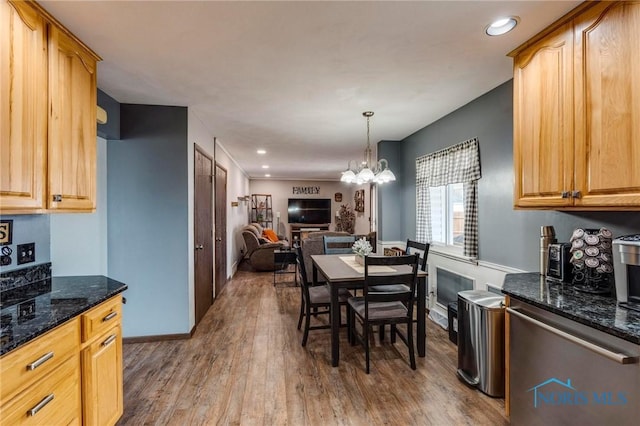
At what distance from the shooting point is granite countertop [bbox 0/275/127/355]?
120 centimetres

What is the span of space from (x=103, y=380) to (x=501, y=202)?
3265 mm

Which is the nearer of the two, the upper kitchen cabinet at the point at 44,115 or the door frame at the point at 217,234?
the upper kitchen cabinet at the point at 44,115

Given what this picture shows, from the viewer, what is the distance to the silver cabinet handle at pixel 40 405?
1.20 metres

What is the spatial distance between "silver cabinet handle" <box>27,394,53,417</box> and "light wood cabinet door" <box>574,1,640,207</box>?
2792mm

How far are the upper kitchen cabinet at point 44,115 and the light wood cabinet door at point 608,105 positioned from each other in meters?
2.99

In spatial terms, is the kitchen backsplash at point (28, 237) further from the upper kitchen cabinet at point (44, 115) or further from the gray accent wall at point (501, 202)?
the gray accent wall at point (501, 202)

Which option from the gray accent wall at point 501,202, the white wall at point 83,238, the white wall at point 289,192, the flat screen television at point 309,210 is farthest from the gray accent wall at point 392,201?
the flat screen television at point 309,210

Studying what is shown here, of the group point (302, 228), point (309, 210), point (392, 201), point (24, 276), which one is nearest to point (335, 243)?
point (392, 201)

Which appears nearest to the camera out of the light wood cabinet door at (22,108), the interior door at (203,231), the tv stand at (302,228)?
the light wood cabinet door at (22,108)

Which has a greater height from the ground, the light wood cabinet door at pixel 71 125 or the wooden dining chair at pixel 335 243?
the light wood cabinet door at pixel 71 125

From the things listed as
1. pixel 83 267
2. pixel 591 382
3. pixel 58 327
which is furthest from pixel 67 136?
pixel 591 382

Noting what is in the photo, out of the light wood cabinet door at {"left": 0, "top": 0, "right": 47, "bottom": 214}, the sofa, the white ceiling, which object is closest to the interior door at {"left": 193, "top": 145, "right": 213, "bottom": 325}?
the white ceiling

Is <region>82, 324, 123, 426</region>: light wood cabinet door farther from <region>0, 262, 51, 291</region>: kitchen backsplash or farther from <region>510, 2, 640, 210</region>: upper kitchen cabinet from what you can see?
<region>510, 2, 640, 210</region>: upper kitchen cabinet

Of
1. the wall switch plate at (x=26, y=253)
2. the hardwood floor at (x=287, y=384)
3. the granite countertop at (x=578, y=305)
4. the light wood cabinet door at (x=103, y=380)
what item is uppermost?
the wall switch plate at (x=26, y=253)
